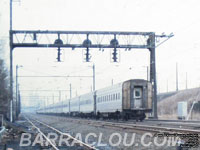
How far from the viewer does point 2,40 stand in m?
43.4

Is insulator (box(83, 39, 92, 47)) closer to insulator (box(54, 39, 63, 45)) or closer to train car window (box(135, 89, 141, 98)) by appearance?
insulator (box(54, 39, 63, 45))

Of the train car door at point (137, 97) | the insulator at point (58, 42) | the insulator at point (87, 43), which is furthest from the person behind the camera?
the insulator at point (87, 43)

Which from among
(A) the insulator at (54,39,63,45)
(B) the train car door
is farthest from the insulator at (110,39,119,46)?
(B) the train car door

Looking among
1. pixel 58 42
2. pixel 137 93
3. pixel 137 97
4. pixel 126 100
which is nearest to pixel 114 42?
pixel 58 42

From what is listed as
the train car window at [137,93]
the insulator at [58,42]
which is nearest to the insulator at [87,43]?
the insulator at [58,42]

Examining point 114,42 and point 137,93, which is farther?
point 114,42

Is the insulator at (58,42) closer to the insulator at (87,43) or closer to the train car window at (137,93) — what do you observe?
the insulator at (87,43)

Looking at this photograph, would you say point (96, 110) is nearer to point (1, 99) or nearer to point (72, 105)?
point (1, 99)

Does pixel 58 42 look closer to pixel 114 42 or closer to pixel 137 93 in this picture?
pixel 114 42

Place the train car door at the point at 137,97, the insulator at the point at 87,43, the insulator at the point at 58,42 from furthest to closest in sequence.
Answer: the insulator at the point at 87,43
the insulator at the point at 58,42
the train car door at the point at 137,97

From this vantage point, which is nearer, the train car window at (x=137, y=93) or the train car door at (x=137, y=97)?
the train car door at (x=137, y=97)

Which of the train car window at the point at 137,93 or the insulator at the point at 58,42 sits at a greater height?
the insulator at the point at 58,42

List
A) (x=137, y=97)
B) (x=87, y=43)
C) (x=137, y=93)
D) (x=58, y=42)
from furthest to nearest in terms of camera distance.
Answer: (x=87, y=43)
(x=58, y=42)
(x=137, y=93)
(x=137, y=97)

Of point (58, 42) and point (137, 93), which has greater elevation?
point (58, 42)
